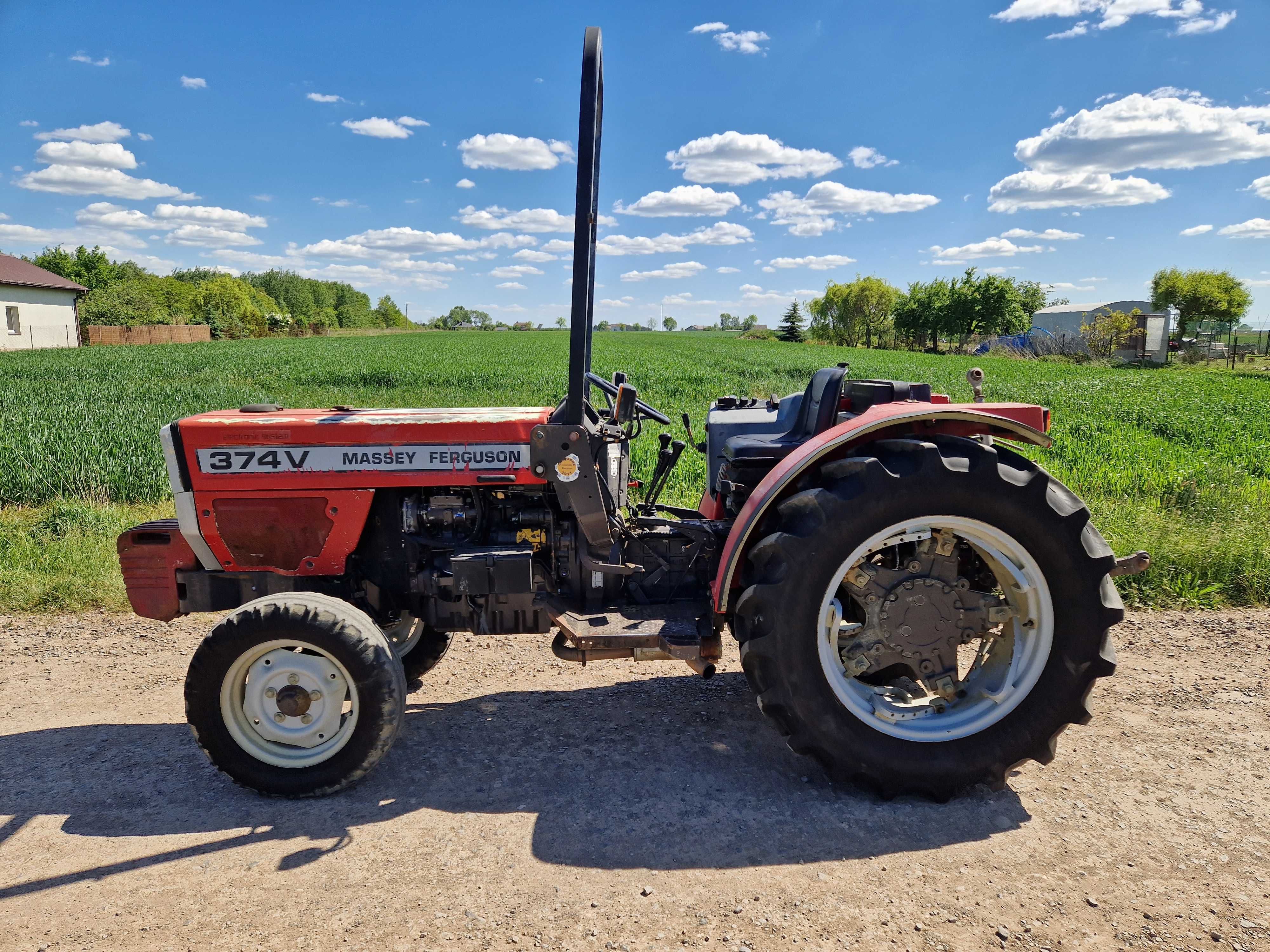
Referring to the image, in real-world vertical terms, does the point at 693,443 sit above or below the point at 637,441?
above

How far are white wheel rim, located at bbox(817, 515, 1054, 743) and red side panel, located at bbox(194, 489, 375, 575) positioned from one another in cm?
189

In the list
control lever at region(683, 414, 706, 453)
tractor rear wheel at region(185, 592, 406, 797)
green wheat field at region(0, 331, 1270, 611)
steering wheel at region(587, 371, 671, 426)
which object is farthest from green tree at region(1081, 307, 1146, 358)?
tractor rear wheel at region(185, 592, 406, 797)

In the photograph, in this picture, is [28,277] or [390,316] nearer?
[28,277]

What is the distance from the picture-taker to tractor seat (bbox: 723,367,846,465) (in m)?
3.23

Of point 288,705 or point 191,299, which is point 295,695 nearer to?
point 288,705

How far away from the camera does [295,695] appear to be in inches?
112

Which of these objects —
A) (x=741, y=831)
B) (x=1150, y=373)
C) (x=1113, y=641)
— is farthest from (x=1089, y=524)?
(x=1150, y=373)

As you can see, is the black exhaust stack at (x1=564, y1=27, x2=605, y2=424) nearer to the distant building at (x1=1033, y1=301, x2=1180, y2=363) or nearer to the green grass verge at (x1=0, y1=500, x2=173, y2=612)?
the green grass verge at (x1=0, y1=500, x2=173, y2=612)

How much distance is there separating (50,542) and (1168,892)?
688cm

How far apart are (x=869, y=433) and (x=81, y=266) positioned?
7202 centimetres

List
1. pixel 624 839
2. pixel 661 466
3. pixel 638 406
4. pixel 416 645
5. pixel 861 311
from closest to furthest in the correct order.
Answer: pixel 624 839 → pixel 638 406 → pixel 661 466 → pixel 416 645 → pixel 861 311

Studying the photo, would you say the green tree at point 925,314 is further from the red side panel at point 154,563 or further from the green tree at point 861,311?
the red side panel at point 154,563

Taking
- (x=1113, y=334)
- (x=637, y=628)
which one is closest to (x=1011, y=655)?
(x=637, y=628)

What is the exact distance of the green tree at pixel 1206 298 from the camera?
44.6 m
